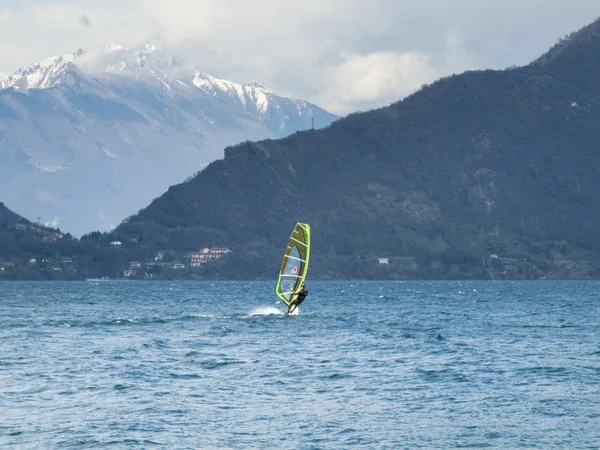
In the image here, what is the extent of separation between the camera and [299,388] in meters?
63.4

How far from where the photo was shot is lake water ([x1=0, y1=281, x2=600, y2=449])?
50.3 m

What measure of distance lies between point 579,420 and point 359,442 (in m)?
11.0

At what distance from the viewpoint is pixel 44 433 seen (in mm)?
50656

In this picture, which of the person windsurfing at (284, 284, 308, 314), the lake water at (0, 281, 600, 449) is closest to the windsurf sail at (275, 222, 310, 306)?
the person windsurfing at (284, 284, 308, 314)

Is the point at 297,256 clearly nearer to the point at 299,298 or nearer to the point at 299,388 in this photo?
the point at 299,298

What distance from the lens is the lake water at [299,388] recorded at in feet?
165

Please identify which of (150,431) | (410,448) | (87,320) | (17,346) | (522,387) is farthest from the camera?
(87,320)

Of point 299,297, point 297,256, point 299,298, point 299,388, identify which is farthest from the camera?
point 299,298

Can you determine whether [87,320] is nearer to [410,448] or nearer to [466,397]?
[466,397]

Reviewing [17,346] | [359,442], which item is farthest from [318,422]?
[17,346]

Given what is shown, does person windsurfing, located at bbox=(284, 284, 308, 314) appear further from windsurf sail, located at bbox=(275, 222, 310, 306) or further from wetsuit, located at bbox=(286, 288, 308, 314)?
windsurf sail, located at bbox=(275, 222, 310, 306)

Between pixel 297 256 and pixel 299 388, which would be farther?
pixel 297 256

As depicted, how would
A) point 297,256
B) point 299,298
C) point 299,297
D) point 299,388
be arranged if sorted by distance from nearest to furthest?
point 299,388 → point 297,256 → point 299,297 → point 299,298

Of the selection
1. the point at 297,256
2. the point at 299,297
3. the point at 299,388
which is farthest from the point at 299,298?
the point at 299,388
